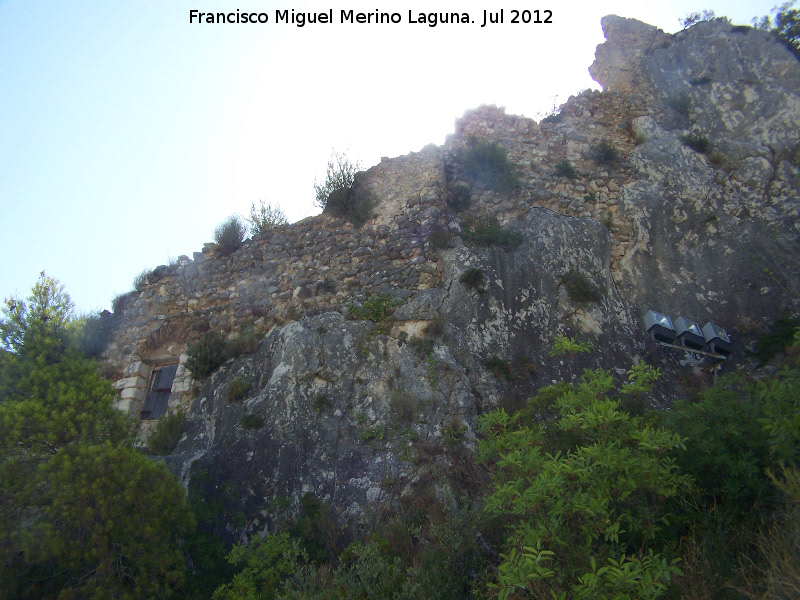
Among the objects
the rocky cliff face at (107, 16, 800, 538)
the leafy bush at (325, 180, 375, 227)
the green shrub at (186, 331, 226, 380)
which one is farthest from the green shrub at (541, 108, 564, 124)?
the green shrub at (186, 331, 226, 380)

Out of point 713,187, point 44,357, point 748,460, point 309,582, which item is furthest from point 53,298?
point 713,187

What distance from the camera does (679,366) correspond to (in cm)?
874

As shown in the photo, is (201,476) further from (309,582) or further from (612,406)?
(612,406)

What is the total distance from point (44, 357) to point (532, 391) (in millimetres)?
6359

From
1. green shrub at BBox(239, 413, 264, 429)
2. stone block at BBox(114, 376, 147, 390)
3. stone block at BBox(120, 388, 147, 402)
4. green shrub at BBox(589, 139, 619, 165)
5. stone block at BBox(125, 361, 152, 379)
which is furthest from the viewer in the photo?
green shrub at BBox(589, 139, 619, 165)

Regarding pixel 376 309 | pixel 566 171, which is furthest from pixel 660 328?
pixel 376 309

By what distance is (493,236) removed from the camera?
960cm

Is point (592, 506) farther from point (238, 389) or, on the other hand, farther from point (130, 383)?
point (130, 383)

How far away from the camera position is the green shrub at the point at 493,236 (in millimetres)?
9570

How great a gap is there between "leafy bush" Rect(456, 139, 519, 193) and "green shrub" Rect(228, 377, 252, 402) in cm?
607

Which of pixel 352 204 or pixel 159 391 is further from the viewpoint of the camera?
pixel 352 204

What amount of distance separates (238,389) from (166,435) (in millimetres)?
1376

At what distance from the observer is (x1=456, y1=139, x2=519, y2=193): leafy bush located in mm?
10852

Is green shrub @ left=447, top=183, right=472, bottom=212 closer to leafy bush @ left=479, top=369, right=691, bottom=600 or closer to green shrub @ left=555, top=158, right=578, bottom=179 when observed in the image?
green shrub @ left=555, top=158, right=578, bottom=179
